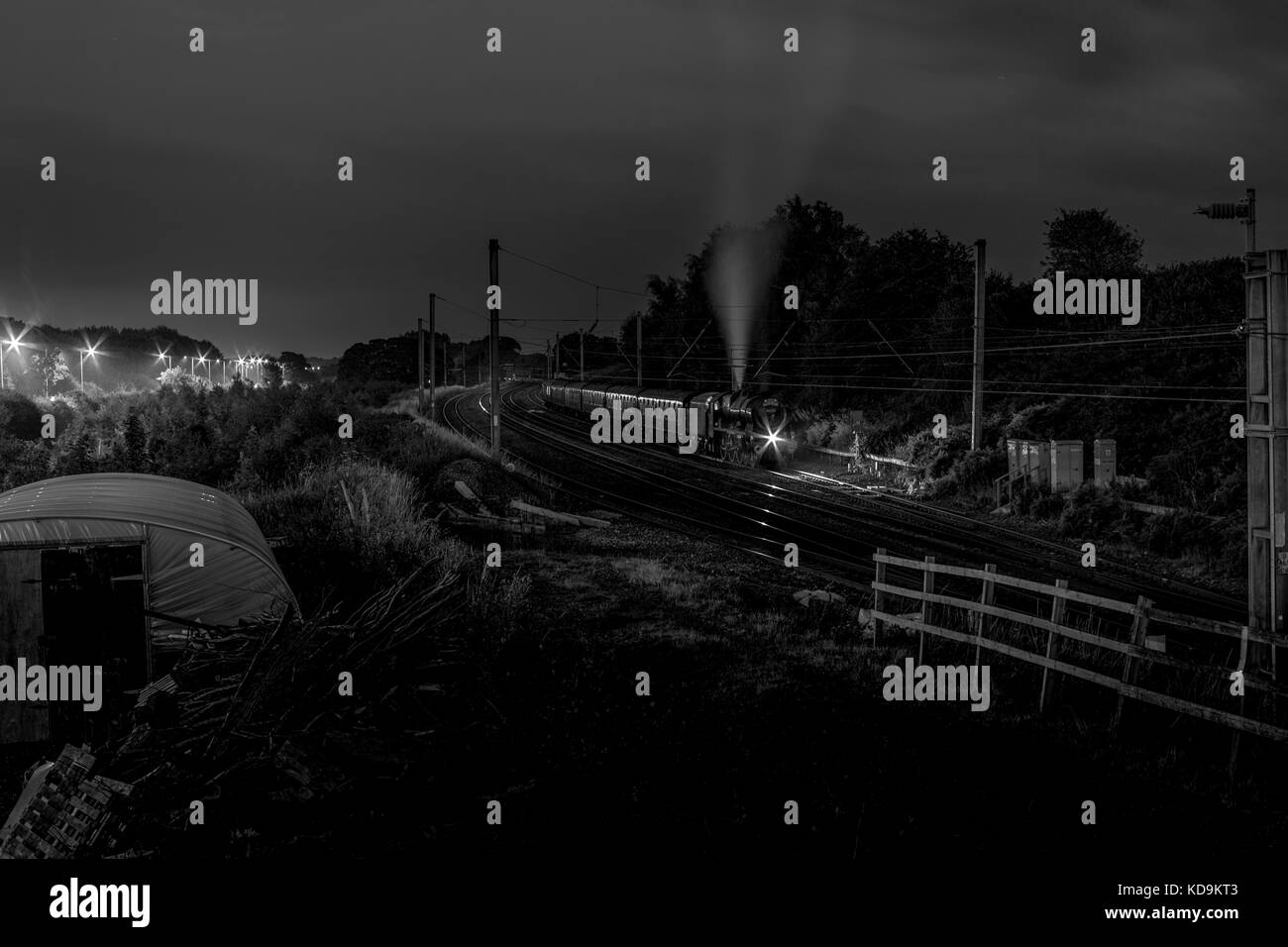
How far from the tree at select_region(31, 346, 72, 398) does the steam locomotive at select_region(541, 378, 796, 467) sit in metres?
53.3

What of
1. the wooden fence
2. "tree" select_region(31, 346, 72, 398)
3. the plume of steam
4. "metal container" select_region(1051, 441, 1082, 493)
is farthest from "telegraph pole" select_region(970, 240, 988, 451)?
"tree" select_region(31, 346, 72, 398)

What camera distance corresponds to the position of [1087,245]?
1946 inches

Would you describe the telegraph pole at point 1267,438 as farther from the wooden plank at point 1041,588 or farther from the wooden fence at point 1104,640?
the wooden plank at point 1041,588

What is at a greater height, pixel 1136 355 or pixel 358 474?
pixel 1136 355

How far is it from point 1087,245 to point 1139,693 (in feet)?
149

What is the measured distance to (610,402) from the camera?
49.9 m

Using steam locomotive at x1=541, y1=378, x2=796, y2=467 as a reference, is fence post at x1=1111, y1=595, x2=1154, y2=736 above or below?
below

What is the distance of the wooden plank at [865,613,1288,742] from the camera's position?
8.66 metres

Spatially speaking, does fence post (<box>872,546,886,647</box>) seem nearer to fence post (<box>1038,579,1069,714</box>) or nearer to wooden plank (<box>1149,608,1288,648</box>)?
fence post (<box>1038,579,1069,714</box>)

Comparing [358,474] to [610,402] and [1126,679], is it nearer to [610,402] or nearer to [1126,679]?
[1126,679]

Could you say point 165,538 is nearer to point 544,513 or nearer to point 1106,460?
point 544,513

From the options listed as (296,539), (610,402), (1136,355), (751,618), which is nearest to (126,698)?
(296,539)

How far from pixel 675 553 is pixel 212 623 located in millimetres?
10908

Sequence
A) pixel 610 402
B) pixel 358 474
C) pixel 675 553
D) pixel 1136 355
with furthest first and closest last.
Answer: pixel 610 402 < pixel 1136 355 < pixel 358 474 < pixel 675 553
